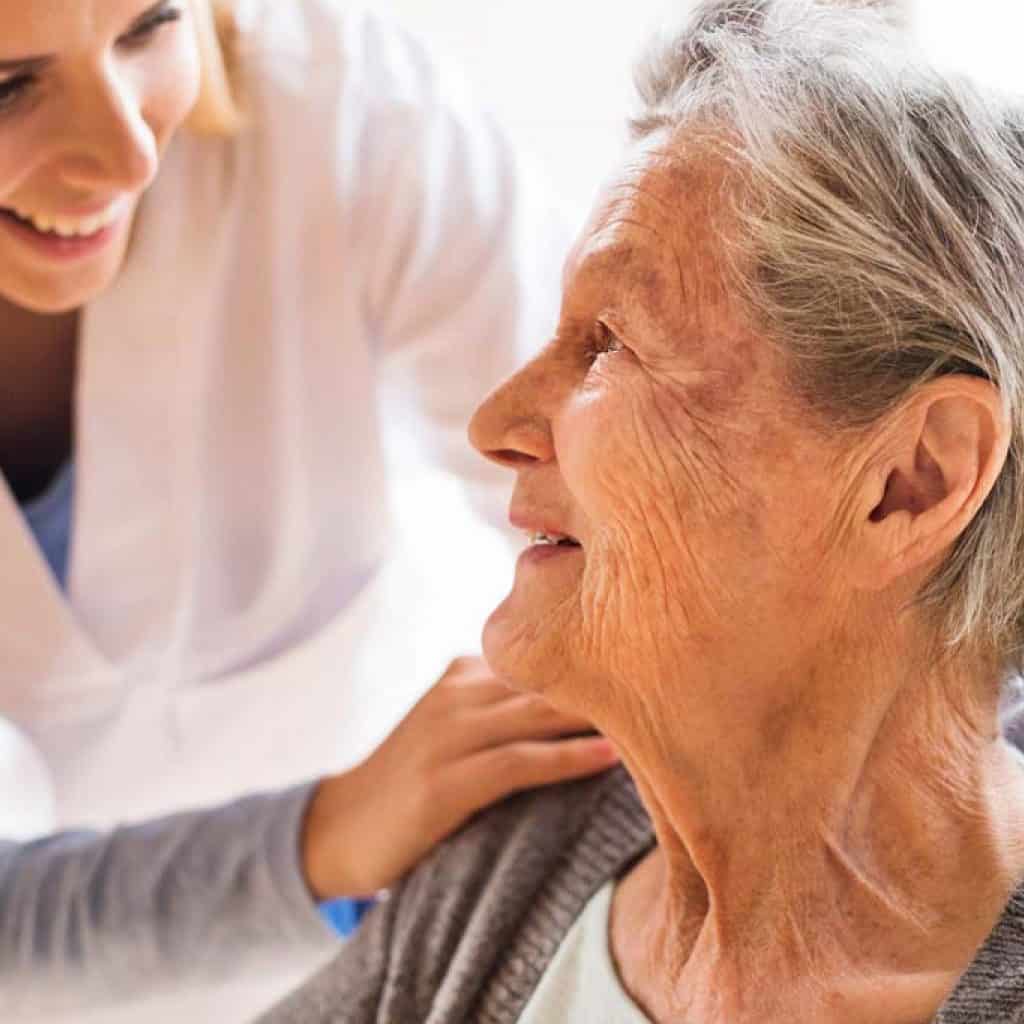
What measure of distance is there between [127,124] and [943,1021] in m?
0.88

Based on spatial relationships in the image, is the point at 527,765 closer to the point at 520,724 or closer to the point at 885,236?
the point at 520,724

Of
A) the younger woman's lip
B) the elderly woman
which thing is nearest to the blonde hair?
the younger woman's lip

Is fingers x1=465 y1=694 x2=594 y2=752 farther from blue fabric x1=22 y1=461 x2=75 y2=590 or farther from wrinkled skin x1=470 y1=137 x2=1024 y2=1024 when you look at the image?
blue fabric x1=22 y1=461 x2=75 y2=590

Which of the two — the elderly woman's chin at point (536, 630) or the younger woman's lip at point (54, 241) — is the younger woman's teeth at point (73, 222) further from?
the elderly woman's chin at point (536, 630)

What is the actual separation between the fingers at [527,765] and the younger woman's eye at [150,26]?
0.63 m

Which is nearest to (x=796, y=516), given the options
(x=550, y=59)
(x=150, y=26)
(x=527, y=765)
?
(x=527, y=765)

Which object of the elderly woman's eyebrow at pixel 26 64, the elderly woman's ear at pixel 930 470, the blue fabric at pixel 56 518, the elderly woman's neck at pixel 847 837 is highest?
the elderly woman's eyebrow at pixel 26 64

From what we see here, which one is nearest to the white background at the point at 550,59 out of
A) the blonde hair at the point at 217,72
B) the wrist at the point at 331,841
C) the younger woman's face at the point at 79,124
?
the blonde hair at the point at 217,72

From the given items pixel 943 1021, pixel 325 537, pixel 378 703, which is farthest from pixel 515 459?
pixel 378 703

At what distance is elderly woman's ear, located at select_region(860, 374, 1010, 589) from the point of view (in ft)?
3.40

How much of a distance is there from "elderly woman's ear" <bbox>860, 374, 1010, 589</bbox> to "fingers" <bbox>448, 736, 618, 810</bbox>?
0.33m

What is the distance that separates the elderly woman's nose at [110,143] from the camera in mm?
1334

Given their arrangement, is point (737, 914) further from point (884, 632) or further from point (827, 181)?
point (827, 181)

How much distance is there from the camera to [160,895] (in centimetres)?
152
